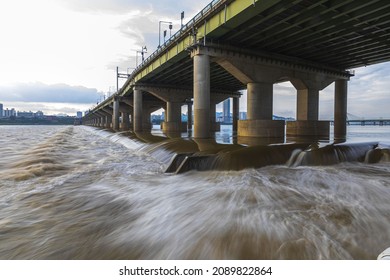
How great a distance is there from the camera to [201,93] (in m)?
24.1

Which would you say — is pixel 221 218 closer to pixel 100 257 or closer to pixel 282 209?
pixel 282 209

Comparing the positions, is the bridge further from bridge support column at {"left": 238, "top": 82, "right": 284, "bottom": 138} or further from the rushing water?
the rushing water

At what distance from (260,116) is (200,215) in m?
22.4

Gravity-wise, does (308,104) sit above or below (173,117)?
above

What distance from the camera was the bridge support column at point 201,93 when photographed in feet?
78.0

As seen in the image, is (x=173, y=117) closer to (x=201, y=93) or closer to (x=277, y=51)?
(x=201, y=93)

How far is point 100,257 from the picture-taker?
14.3 feet

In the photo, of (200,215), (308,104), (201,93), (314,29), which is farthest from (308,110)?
(200,215)

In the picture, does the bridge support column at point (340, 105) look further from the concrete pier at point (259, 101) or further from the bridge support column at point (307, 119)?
the concrete pier at point (259, 101)

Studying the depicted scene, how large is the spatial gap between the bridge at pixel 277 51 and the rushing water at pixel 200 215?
13.1m

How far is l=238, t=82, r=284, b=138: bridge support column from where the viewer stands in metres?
25.3

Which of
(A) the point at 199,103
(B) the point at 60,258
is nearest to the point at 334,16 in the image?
(A) the point at 199,103

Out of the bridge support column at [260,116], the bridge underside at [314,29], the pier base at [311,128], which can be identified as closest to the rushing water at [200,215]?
the bridge underside at [314,29]
